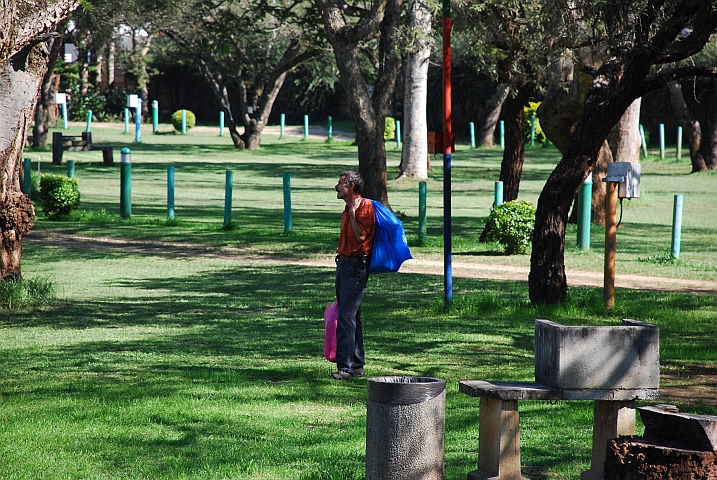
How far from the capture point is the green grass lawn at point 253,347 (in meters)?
5.95

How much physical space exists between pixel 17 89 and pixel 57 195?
9.81 metres

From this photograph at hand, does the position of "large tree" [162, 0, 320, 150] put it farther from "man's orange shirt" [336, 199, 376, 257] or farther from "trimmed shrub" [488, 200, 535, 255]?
"man's orange shirt" [336, 199, 376, 257]

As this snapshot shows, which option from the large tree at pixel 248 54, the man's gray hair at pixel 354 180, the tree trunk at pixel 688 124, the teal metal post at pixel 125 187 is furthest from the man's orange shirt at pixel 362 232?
the tree trunk at pixel 688 124

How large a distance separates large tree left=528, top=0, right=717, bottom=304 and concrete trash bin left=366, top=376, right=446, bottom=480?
21.4 ft

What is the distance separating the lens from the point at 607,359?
491 cm

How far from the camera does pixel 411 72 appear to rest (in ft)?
97.8

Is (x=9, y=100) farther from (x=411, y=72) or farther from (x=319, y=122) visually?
(x=319, y=122)

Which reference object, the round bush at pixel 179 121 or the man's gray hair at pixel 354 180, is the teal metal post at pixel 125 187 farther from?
the round bush at pixel 179 121


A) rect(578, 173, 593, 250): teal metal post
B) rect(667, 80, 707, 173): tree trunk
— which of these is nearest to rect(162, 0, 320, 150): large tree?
rect(667, 80, 707, 173): tree trunk

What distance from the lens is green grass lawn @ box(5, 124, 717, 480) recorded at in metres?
5.95

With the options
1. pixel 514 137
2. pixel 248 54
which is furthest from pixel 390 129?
pixel 514 137

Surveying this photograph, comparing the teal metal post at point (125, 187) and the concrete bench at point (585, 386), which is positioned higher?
the teal metal post at point (125, 187)

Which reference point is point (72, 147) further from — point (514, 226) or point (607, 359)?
point (607, 359)

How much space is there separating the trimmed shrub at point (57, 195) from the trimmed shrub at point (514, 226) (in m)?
8.74
